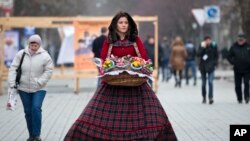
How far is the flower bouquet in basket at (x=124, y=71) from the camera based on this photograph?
348 inches

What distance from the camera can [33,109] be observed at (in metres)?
10.8

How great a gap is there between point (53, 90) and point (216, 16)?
7.13m

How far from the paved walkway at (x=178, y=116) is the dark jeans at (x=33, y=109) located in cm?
45

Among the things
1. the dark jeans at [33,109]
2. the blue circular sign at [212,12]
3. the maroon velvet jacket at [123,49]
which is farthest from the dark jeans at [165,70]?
the maroon velvet jacket at [123,49]

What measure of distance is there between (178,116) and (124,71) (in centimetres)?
591

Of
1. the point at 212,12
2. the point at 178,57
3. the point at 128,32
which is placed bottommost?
the point at 178,57

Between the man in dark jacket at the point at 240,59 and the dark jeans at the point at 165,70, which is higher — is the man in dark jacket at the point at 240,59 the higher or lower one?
the higher one

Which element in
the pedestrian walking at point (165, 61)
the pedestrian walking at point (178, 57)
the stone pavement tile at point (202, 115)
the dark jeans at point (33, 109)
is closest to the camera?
the dark jeans at point (33, 109)

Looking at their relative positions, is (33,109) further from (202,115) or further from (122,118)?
(202,115)

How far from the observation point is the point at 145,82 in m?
9.04

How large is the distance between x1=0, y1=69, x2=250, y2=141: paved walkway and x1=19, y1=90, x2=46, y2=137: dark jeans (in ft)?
1.49

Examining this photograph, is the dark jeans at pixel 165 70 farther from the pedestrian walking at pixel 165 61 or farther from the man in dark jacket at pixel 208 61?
the man in dark jacket at pixel 208 61

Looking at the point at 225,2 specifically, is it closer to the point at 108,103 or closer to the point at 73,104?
the point at 73,104

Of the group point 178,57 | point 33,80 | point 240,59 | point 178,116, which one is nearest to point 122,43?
point 33,80
